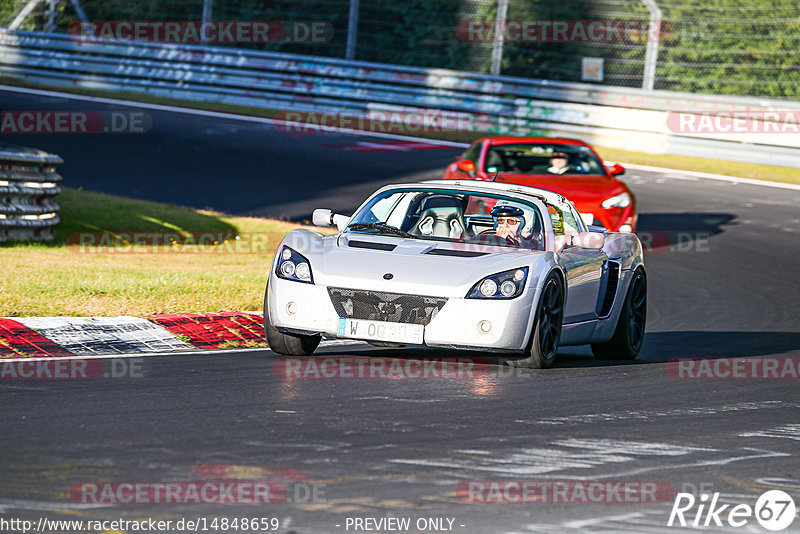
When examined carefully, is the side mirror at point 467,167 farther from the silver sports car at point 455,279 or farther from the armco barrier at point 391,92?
the armco barrier at point 391,92

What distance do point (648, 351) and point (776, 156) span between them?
45.9ft

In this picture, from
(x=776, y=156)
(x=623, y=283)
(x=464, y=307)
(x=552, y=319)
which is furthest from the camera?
(x=776, y=156)

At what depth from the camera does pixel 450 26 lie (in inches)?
1098

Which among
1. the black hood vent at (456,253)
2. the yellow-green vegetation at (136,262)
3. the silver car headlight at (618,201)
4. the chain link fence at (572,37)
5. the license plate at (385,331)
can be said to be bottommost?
the yellow-green vegetation at (136,262)

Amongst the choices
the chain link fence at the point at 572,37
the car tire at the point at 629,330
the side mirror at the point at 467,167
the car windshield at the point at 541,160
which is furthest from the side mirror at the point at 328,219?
the chain link fence at the point at 572,37

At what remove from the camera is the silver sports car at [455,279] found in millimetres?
7895

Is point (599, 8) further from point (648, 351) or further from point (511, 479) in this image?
point (511, 479)

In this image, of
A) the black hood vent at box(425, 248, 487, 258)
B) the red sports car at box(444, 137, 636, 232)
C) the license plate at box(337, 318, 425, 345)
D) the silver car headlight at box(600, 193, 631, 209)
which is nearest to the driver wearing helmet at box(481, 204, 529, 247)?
the black hood vent at box(425, 248, 487, 258)

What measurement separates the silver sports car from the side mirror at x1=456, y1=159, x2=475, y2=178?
583 cm

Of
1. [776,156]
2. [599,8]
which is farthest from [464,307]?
[599,8]

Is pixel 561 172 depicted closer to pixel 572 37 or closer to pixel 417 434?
pixel 417 434

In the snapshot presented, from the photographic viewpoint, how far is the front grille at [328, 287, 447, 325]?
789 centimetres

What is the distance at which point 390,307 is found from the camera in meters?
7.91

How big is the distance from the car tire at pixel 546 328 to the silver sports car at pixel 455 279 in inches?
0.4
